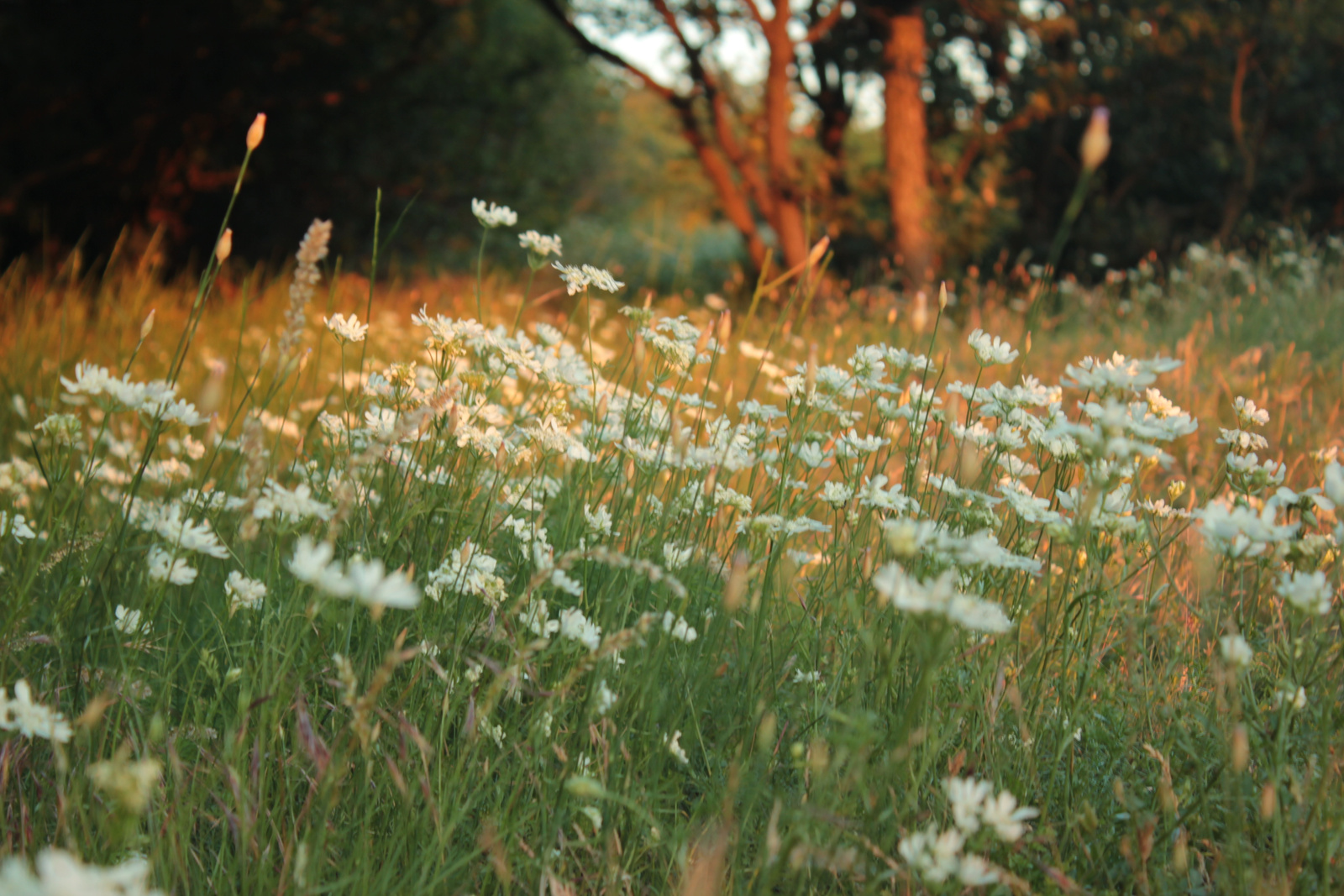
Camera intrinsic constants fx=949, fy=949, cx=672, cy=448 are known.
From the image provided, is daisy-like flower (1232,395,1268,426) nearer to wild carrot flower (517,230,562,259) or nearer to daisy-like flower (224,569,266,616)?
wild carrot flower (517,230,562,259)

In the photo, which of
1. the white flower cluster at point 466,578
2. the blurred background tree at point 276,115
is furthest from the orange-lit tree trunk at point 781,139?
the white flower cluster at point 466,578

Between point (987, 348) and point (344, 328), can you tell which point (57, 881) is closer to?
point (344, 328)

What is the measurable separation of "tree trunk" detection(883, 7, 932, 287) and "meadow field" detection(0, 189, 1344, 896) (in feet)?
24.6

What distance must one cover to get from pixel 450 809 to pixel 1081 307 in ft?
21.7

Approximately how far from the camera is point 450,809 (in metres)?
1.36

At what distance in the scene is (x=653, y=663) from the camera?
4.78 ft

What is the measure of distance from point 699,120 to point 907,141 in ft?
9.73

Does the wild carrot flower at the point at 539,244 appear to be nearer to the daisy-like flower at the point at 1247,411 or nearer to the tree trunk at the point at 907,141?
the daisy-like flower at the point at 1247,411

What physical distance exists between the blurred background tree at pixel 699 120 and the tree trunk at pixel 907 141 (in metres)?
0.03

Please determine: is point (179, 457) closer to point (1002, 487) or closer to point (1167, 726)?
point (1002, 487)

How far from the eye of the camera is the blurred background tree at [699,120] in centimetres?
812

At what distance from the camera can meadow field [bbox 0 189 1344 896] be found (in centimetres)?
118

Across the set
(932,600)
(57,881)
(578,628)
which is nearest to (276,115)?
(578,628)

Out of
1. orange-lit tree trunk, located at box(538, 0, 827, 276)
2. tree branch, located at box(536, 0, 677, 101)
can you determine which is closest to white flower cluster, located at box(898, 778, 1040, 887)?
orange-lit tree trunk, located at box(538, 0, 827, 276)
